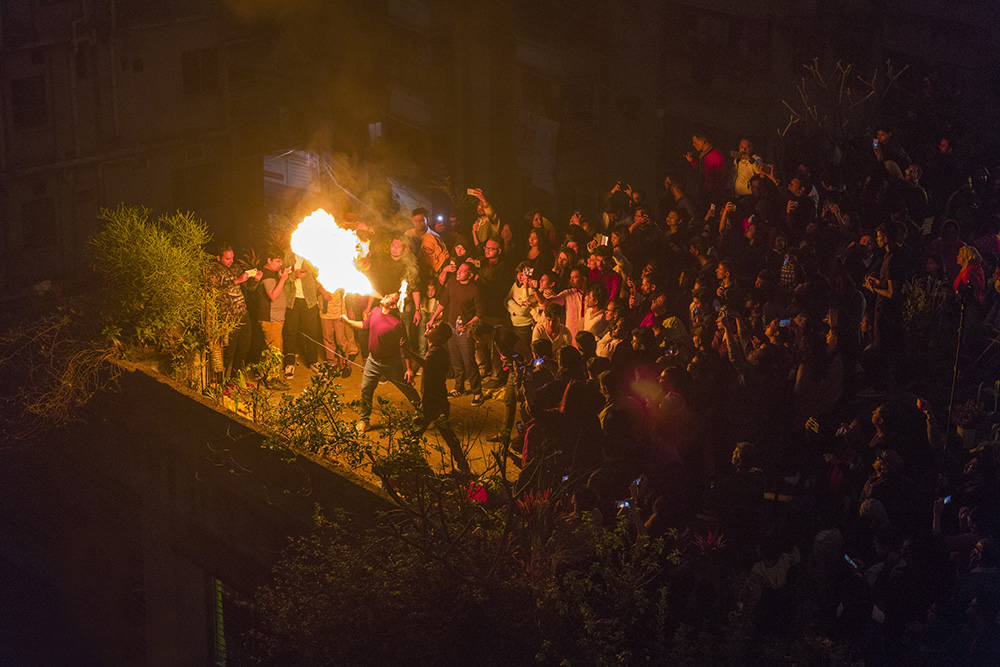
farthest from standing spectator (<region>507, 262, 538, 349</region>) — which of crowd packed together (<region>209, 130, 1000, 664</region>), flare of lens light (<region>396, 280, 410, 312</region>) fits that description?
flare of lens light (<region>396, 280, 410, 312</region>)

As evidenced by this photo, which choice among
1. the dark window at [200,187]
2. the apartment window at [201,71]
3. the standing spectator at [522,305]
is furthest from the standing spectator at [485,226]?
the apartment window at [201,71]

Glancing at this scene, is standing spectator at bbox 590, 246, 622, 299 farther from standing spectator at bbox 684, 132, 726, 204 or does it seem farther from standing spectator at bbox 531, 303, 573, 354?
standing spectator at bbox 684, 132, 726, 204

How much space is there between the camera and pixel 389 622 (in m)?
12.4

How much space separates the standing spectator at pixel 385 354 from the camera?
51.3ft

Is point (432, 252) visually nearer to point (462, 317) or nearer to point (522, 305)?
point (462, 317)

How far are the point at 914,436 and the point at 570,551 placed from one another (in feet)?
10.0

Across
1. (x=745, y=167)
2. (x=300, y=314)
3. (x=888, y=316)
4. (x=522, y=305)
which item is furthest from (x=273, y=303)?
(x=888, y=316)

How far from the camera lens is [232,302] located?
17.5 meters

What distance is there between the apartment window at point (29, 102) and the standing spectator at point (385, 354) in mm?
13403

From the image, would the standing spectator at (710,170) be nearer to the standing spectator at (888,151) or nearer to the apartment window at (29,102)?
the standing spectator at (888,151)

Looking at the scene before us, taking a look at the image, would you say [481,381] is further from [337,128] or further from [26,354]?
[337,128]

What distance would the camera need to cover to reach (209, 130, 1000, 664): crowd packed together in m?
11.4

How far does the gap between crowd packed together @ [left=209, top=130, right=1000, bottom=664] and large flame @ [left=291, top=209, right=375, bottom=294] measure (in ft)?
0.69

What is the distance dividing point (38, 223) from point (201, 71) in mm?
4765
